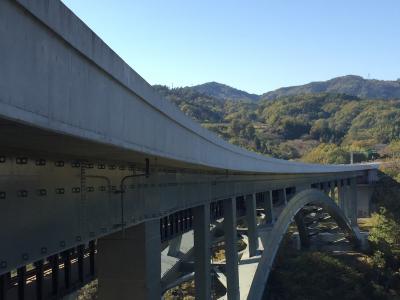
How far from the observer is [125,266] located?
1070 centimetres

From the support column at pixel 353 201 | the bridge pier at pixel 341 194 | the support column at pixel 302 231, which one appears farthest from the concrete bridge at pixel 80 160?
the support column at pixel 353 201

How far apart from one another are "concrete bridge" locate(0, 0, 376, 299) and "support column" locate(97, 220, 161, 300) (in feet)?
0.07

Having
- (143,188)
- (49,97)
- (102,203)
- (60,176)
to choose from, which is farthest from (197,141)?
(49,97)

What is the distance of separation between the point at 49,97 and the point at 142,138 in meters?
3.24

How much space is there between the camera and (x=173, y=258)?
24812mm

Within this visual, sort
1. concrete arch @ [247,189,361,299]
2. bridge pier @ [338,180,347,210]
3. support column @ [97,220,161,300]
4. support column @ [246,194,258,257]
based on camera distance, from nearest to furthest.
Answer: support column @ [97,220,161,300], support column @ [246,194,258,257], concrete arch @ [247,189,361,299], bridge pier @ [338,180,347,210]

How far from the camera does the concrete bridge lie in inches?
183

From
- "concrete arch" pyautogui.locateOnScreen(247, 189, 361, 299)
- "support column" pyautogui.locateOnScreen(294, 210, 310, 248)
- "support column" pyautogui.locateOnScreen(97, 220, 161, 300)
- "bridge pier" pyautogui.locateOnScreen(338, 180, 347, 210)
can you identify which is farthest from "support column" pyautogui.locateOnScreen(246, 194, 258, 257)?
"bridge pier" pyautogui.locateOnScreen(338, 180, 347, 210)

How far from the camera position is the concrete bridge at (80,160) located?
4645mm

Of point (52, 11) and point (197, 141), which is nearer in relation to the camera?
point (52, 11)

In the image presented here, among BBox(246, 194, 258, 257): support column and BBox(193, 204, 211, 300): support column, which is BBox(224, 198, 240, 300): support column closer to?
BBox(246, 194, 258, 257): support column

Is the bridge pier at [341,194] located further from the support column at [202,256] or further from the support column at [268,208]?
the support column at [202,256]

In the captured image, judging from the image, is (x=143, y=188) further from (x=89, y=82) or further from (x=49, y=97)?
(x=49, y=97)

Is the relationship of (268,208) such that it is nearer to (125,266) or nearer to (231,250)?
(231,250)
